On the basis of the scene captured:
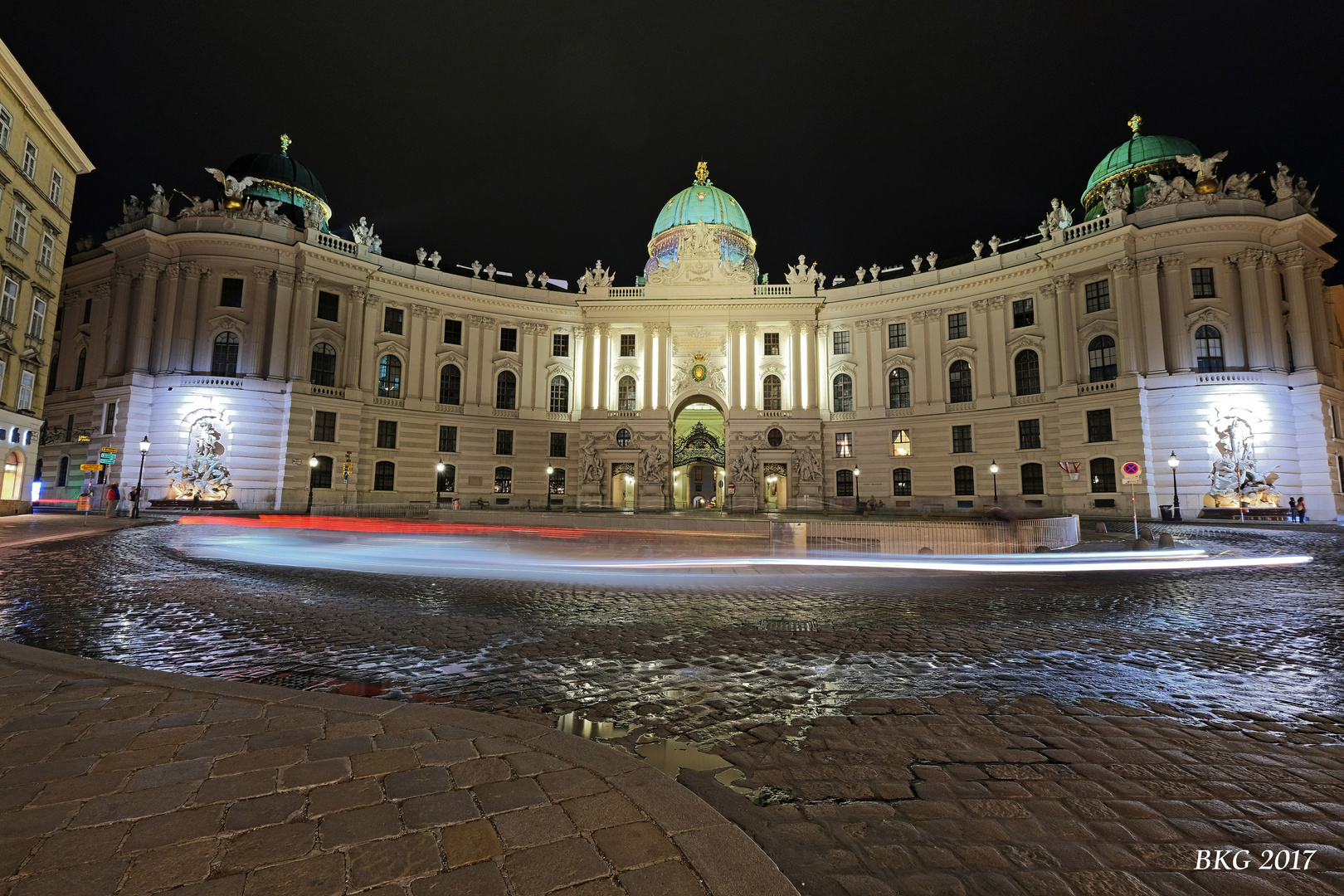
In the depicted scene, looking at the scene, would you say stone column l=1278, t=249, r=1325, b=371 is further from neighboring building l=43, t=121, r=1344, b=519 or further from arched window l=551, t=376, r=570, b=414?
arched window l=551, t=376, r=570, b=414

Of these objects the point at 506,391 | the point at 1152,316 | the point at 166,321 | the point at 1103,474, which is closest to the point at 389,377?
the point at 506,391

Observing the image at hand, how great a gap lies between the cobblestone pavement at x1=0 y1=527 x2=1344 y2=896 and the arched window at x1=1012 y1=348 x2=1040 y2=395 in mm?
→ 31564

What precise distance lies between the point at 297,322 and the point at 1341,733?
144 feet

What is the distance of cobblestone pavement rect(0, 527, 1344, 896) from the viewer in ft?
8.51

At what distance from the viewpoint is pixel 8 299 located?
87.6 ft

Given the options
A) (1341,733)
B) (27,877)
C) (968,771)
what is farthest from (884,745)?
(27,877)

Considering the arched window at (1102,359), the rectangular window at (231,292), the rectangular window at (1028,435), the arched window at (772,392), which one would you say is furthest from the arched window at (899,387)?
the rectangular window at (231,292)

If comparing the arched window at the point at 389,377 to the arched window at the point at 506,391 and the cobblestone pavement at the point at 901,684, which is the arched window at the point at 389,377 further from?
the cobblestone pavement at the point at 901,684

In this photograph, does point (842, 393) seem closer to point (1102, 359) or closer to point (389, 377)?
point (1102, 359)

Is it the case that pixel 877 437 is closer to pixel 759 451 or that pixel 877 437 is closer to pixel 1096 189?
pixel 759 451

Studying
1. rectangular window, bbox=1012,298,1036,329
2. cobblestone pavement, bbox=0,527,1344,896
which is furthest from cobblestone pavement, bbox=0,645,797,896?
rectangular window, bbox=1012,298,1036,329

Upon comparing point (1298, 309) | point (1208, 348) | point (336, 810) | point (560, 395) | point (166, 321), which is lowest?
point (336, 810)

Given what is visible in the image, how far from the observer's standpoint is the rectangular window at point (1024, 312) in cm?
3950

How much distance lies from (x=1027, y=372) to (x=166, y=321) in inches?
2086
